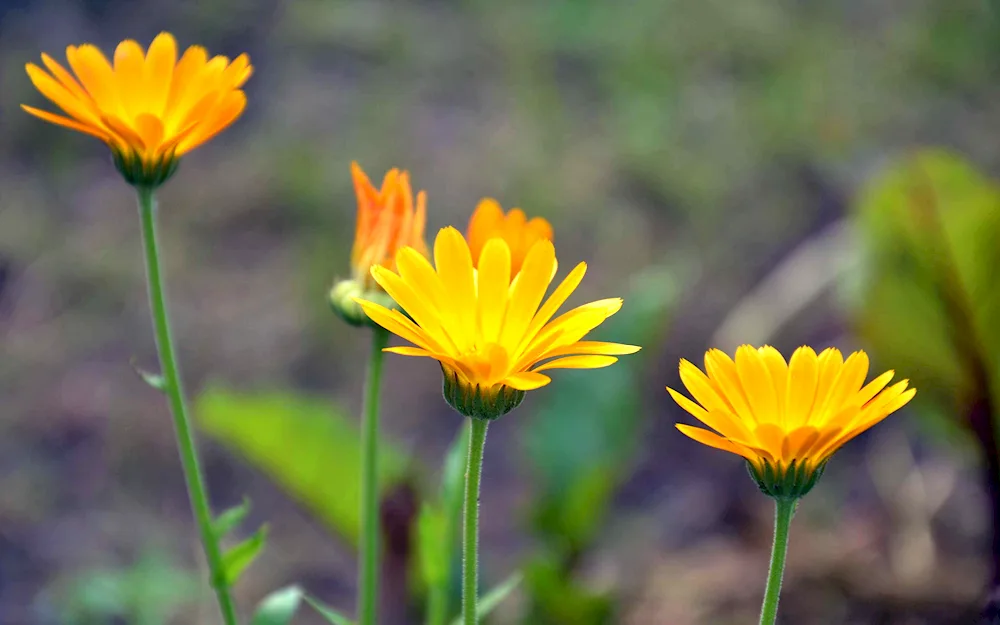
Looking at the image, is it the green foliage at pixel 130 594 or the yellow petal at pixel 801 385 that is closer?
the yellow petal at pixel 801 385

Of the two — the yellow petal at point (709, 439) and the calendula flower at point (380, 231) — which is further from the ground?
the calendula flower at point (380, 231)

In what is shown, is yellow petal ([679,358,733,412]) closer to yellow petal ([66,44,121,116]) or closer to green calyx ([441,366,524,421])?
green calyx ([441,366,524,421])

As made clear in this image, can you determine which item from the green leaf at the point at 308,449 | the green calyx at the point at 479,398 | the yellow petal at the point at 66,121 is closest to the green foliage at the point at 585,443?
the green leaf at the point at 308,449

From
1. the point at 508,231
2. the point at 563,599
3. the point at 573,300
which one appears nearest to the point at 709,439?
the point at 508,231

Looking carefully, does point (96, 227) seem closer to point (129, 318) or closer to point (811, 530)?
point (129, 318)

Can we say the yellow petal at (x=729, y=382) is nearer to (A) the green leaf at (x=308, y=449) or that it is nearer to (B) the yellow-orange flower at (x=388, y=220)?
(B) the yellow-orange flower at (x=388, y=220)

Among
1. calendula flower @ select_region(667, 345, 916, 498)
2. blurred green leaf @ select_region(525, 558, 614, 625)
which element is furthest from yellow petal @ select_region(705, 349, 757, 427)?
blurred green leaf @ select_region(525, 558, 614, 625)

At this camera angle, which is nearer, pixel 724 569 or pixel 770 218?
pixel 724 569

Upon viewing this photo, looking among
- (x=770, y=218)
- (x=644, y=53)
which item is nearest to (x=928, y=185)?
(x=770, y=218)
